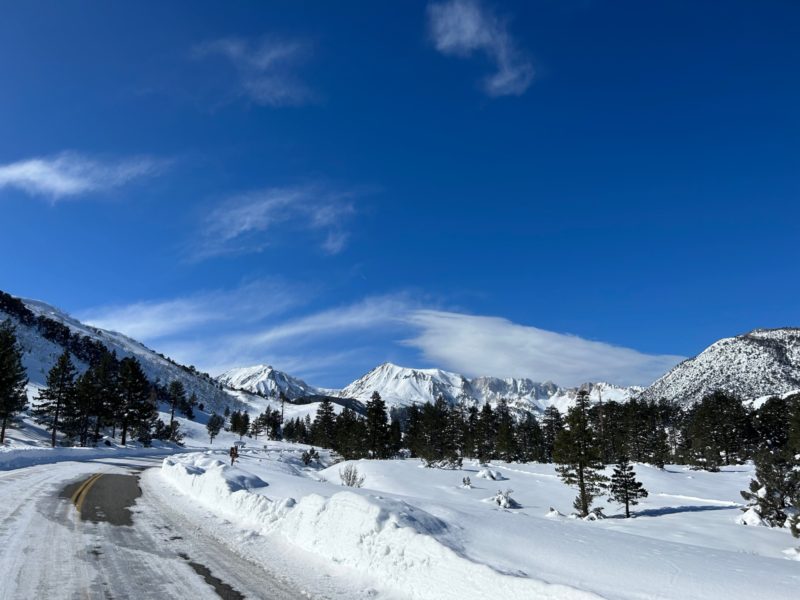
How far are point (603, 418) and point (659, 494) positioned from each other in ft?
164

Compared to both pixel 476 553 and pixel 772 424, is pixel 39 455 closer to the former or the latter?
pixel 476 553

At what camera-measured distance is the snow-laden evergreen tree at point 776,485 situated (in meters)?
29.9

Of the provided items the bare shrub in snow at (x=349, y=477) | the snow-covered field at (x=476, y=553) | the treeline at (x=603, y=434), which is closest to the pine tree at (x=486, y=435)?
the treeline at (x=603, y=434)

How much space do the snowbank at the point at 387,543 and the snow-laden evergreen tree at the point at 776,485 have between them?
3103 cm

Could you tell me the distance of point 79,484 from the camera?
19.1 meters

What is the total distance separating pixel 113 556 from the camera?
8867 millimetres

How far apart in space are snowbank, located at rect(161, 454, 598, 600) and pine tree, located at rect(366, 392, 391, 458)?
5553 cm

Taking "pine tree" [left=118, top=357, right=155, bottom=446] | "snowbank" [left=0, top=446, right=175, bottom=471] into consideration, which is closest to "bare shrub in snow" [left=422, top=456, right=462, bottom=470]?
"snowbank" [left=0, top=446, right=175, bottom=471]

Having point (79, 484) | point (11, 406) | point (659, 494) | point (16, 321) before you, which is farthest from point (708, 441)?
point (16, 321)

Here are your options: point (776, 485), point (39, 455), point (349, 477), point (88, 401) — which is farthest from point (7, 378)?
point (776, 485)

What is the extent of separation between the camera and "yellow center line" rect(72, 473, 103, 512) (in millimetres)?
14326

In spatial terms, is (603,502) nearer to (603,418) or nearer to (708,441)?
(708,441)

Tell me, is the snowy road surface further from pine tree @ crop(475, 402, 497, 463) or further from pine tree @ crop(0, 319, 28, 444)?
pine tree @ crop(475, 402, 497, 463)

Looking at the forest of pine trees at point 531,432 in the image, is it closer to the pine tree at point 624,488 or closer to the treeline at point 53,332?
the pine tree at point 624,488
